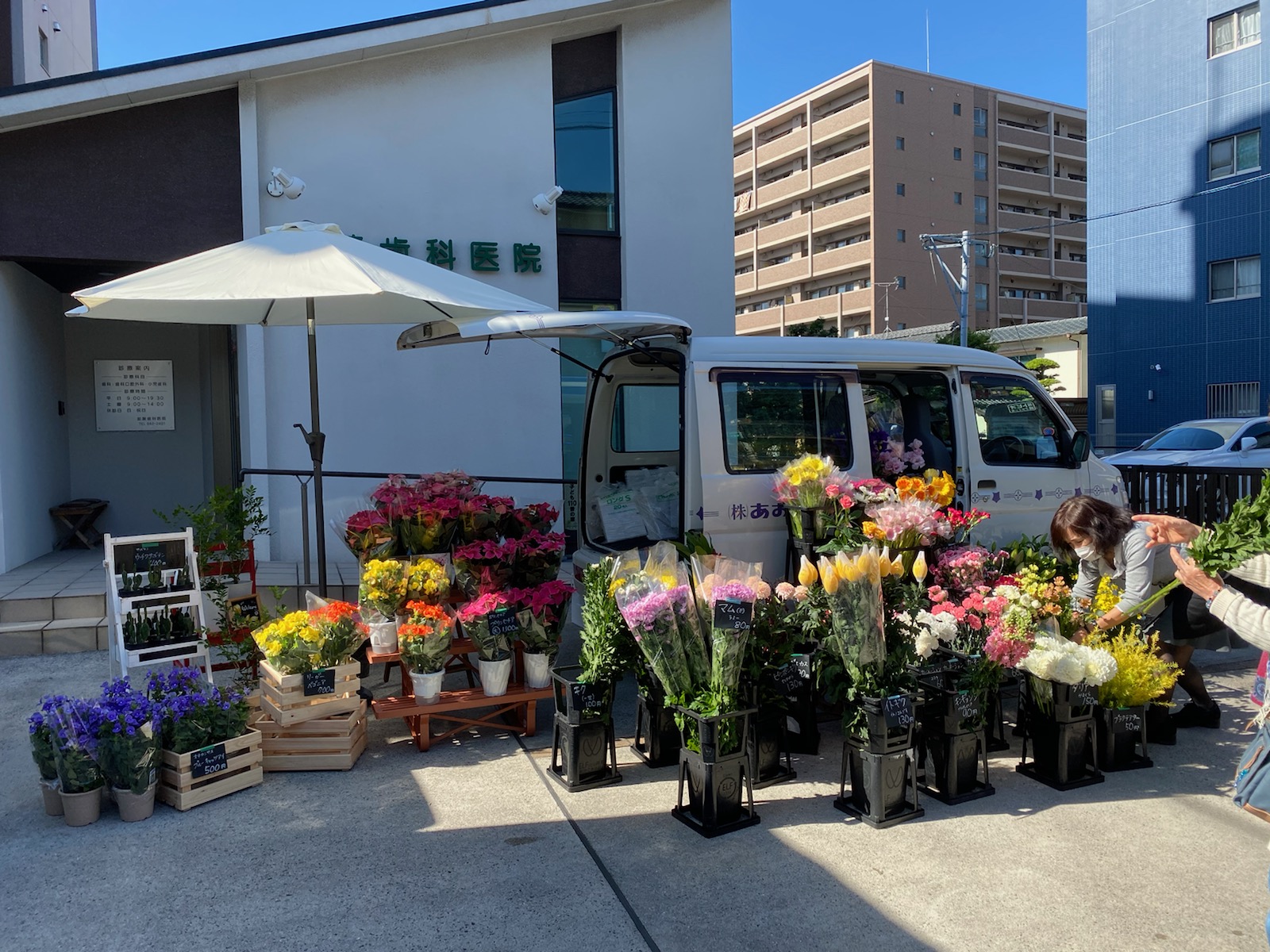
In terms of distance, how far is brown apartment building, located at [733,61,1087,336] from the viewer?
51625mm

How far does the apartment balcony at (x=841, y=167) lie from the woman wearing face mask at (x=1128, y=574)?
1980 inches

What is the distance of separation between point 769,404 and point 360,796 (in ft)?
10.2

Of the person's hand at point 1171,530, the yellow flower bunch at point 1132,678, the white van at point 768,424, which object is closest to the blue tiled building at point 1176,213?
the white van at point 768,424

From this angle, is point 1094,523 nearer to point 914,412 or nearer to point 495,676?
point 914,412

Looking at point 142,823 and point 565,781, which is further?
point 565,781

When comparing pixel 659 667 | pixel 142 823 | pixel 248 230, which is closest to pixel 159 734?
pixel 142 823

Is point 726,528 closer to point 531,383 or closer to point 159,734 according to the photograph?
point 159,734

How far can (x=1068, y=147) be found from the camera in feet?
195

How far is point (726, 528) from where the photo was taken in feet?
17.3

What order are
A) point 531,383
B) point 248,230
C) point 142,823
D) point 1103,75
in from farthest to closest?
point 1103,75
point 531,383
point 248,230
point 142,823

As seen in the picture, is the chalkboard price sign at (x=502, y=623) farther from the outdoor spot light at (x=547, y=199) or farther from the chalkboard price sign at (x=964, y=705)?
the outdoor spot light at (x=547, y=199)

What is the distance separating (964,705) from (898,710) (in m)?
0.46

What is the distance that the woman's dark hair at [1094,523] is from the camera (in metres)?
4.79

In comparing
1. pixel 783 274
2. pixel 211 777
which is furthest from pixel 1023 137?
pixel 211 777
